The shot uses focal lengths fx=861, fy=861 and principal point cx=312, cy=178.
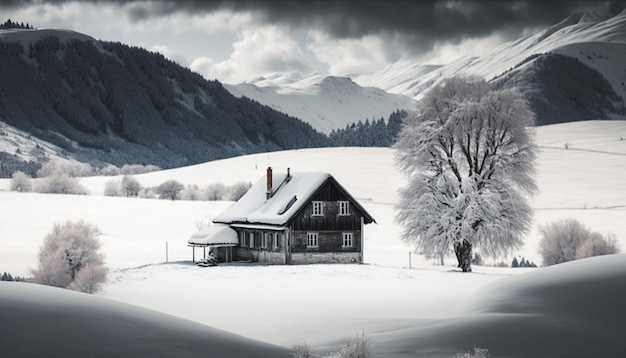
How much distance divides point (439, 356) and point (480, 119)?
37401 mm

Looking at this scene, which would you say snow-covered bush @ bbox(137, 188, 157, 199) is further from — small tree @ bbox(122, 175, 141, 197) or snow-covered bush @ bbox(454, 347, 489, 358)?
snow-covered bush @ bbox(454, 347, 489, 358)

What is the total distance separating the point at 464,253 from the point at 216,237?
60.6 feet

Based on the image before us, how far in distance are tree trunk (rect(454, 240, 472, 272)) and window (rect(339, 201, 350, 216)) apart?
975 cm

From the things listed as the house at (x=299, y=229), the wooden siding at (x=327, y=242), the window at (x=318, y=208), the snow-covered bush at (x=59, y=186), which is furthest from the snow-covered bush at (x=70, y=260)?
the snow-covered bush at (x=59, y=186)

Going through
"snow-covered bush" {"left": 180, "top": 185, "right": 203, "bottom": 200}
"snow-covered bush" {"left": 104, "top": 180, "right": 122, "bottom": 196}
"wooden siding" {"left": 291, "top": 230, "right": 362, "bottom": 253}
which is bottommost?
"wooden siding" {"left": 291, "top": 230, "right": 362, "bottom": 253}

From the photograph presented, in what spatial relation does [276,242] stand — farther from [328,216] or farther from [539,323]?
[539,323]

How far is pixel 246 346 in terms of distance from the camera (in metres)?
18.7

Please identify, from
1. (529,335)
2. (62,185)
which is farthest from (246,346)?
(62,185)

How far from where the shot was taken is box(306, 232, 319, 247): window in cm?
6162

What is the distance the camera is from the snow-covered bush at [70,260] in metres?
46.2

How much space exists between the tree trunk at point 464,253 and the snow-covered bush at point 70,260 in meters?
22.7

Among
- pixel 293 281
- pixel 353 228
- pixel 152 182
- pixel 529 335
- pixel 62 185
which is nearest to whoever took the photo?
pixel 529 335

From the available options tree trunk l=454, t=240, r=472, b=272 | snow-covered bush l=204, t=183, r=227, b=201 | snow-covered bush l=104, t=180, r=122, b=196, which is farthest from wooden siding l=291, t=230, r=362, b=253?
snow-covered bush l=104, t=180, r=122, b=196

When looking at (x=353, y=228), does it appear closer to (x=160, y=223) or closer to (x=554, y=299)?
(x=554, y=299)
